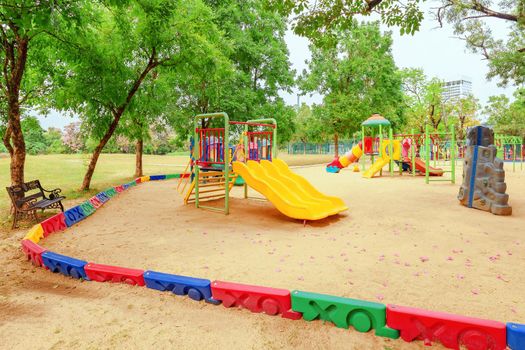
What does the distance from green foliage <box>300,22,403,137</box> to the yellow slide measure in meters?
20.5

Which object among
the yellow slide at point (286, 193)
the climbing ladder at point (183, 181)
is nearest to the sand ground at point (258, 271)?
the yellow slide at point (286, 193)

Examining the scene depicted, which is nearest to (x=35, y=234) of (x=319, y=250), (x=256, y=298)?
(x=256, y=298)

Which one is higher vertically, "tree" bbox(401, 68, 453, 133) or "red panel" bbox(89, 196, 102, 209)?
"tree" bbox(401, 68, 453, 133)

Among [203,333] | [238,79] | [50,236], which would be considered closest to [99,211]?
[50,236]

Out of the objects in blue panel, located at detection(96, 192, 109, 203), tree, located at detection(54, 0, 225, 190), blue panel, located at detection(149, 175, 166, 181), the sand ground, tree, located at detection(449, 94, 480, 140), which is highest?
tree, located at detection(449, 94, 480, 140)

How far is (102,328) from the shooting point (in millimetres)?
2852

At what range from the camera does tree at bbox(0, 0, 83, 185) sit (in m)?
4.19

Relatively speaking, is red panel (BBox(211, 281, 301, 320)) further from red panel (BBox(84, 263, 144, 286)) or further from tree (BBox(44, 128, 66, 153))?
tree (BBox(44, 128, 66, 153))

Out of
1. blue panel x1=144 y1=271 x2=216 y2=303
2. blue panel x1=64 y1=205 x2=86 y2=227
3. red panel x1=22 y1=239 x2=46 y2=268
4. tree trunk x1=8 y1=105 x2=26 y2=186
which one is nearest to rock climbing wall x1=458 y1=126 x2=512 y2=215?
blue panel x1=144 y1=271 x2=216 y2=303

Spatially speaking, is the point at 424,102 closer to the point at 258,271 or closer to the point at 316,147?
the point at 316,147

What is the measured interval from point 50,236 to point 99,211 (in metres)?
2.27

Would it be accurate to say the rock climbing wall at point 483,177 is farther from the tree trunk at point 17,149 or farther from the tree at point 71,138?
the tree at point 71,138

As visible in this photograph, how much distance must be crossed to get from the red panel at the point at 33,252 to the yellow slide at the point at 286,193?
3928mm

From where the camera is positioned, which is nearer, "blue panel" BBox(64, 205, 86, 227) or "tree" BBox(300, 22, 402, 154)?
"blue panel" BBox(64, 205, 86, 227)
